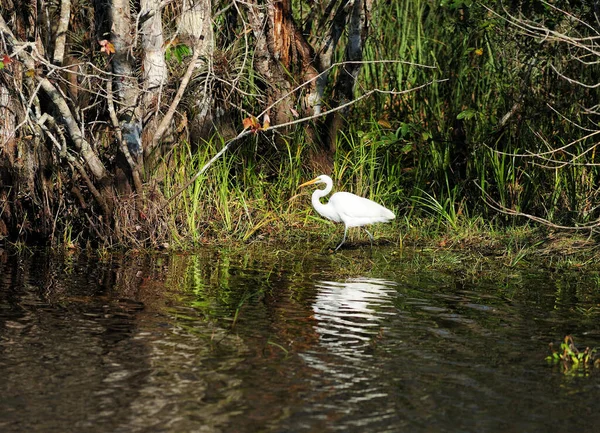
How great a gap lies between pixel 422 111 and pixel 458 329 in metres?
5.60

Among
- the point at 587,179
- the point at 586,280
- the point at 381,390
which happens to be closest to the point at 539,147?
the point at 587,179

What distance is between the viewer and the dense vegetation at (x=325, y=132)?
32.1 feet

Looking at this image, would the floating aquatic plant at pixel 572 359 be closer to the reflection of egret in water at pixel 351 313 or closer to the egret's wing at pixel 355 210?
the reflection of egret in water at pixel 351 313

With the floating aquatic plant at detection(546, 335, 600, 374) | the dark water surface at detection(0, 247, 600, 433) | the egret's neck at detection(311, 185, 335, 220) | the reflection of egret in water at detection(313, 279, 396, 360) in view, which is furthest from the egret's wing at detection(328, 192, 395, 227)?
the floating aquatic plant at detection(546, 335, 600, 374)

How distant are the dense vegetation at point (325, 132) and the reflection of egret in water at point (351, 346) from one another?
7.21 feet

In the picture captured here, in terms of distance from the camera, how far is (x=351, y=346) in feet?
19.6

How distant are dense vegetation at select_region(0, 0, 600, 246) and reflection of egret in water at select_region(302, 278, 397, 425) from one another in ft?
7.21

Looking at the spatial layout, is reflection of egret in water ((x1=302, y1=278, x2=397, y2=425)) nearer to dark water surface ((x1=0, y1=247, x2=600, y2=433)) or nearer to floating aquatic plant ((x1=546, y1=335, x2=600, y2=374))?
dark water surface ((x1=0, y1=247, x2=600, y2=433))

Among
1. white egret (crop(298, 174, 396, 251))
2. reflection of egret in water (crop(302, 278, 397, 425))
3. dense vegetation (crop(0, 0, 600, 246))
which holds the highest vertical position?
dense vegetation (crop(0, 0, 600, 246))

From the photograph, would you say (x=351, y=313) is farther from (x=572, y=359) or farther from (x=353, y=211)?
(x=353, y=211)

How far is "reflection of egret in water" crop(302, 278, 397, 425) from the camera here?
483cm

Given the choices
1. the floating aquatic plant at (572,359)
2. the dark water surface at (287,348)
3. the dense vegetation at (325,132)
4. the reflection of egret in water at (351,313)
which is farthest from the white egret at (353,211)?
the floating aquatic plant at (572,359)

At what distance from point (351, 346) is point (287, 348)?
39cm

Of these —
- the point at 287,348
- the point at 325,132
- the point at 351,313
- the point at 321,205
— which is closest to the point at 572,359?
the point at 287,348
